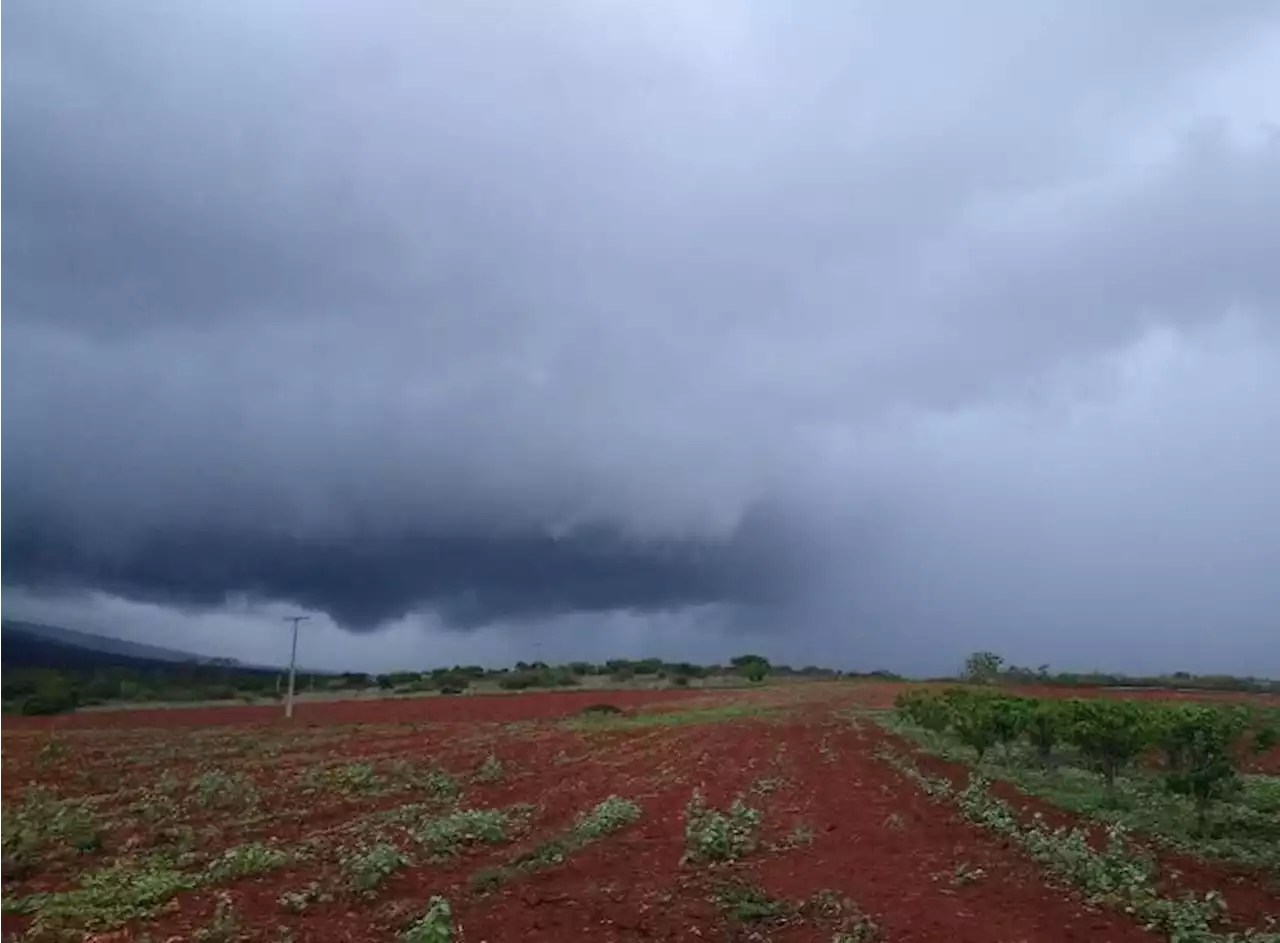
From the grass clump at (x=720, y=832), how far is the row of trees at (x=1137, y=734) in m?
7.74

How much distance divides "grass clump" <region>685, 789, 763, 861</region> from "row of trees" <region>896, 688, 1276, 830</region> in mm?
7738

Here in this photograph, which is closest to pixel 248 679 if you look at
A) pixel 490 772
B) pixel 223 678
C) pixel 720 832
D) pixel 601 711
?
A: pixel 223 678

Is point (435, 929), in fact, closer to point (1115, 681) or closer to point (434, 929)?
point (434, 929)

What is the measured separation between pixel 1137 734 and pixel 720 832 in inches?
390

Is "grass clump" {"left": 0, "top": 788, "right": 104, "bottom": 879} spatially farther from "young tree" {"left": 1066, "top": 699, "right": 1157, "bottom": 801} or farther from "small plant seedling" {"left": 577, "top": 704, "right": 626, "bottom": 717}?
"small plant seedling" {"left": 577, "top": 704, "right": 626, "bottom": 717}

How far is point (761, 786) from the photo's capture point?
24.0 m

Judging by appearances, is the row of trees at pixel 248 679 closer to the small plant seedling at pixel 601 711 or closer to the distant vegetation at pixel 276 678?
the distant vegetation at pixel 276 678

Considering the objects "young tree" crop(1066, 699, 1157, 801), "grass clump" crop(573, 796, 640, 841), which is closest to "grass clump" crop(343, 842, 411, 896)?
"grass clump" crop(573, 796, 640, 841)

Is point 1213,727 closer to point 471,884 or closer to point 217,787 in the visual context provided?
point 471,884

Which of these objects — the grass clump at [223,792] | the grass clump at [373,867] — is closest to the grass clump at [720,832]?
the grass clump at [373,867]

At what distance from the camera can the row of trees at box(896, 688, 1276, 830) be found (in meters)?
19.5

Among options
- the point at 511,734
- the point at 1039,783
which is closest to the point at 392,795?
the point at 1039,783

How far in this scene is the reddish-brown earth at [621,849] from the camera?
488 inches

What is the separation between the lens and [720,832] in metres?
16.8
